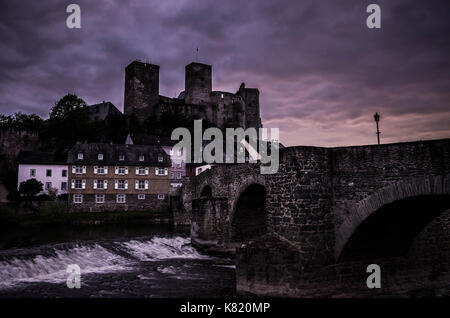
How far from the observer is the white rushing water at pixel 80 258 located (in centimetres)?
1375

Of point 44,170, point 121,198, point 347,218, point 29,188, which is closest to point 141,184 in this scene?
point 121,198

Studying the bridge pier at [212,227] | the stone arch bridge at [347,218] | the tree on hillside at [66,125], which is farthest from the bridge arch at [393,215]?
the tree on hillside at [66,125]

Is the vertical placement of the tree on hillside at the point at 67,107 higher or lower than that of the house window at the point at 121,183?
higher

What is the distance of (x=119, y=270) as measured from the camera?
52.2 ft

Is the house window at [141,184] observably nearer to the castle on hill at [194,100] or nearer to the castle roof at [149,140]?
the castle roof at [149,140]

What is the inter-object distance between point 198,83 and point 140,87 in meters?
13.5

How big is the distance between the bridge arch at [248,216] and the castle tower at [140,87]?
185 ft

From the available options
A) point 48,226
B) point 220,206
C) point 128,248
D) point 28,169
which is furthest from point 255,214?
point 28,169

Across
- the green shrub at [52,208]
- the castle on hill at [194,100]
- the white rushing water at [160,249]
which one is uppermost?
the castle on hill at [194,100]

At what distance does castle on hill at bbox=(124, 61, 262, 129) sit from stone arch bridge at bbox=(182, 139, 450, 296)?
2483 inches

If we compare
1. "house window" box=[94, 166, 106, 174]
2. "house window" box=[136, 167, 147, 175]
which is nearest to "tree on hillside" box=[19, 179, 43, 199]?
"house window" box=[94, 166, 106, 174]

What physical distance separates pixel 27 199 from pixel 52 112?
2429 centimetres

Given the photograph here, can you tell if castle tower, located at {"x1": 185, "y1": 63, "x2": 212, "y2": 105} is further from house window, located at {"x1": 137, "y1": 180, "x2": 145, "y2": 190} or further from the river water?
the river water
